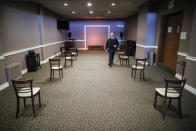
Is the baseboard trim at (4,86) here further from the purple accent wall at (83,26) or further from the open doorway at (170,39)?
the purple accent wall at (83,26)

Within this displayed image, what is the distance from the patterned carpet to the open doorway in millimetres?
2037

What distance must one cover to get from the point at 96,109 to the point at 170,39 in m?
4.79

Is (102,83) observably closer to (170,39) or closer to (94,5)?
(170,39)

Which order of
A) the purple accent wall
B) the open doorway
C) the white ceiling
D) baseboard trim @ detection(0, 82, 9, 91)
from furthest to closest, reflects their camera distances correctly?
the purple accent wall → the white ceiling → the open doorway → baseboard trim @ detection(0, 82, 9, 91)

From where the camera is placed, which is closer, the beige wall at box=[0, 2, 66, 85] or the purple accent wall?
the beige wall at box=[0, 2, 66, 85]

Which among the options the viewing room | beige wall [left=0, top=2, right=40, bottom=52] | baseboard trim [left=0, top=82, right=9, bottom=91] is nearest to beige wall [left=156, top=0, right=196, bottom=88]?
the viewing room

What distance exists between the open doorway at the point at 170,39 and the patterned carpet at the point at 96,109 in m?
2.04

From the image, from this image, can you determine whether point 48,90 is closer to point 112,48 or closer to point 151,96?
point 151,96

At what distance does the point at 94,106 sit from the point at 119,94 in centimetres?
88

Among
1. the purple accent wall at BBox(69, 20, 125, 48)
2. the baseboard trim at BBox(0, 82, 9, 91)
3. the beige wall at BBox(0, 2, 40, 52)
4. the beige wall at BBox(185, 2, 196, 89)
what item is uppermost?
the purple accent wall at BBox(69, 20, 125, 48)

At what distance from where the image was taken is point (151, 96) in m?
3.40

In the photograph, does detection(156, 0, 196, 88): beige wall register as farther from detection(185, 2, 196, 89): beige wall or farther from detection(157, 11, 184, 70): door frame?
detection(157, 11, 184, 70): door frame

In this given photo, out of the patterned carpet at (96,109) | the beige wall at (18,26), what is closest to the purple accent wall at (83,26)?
the beige wall at (18,26)

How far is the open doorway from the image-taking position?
205 inches
